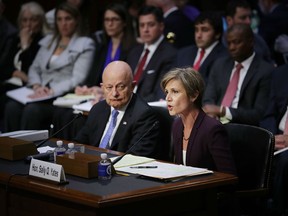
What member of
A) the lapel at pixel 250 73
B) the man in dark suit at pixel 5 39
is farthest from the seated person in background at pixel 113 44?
the lapel at pixel 250 73

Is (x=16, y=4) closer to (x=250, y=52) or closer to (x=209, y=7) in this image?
(x=209, y=7)

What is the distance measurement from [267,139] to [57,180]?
1440 millimetres

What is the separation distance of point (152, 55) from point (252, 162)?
8.90 ft

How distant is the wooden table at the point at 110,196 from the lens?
3.38m

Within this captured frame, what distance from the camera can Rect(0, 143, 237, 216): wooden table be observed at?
3383 millimetres

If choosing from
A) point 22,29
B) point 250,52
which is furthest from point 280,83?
point 22,29

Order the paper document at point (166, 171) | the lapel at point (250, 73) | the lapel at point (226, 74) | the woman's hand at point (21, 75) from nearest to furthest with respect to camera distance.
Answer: the paper document at point (166, 171) → the lapel at point (250, 73) → the lapel at point (226, 74) → the woman's hand at point (21, 75)

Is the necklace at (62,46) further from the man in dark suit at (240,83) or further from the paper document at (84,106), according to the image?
the man in dark suit at (240,83)

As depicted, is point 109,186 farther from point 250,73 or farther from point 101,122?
point 250,73

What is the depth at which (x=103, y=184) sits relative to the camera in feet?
11.9

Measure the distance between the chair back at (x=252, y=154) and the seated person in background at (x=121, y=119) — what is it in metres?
0.56

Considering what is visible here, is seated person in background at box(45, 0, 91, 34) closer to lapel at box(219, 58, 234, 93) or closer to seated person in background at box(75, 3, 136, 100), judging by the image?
seated person in background at box(75, 3, 136, 100)

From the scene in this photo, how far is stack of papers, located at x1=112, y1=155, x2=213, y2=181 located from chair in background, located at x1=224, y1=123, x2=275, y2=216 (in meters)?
0.56

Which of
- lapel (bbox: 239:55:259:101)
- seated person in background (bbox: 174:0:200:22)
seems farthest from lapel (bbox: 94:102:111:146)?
seated person in background (bbox: 174:0:200:22)
